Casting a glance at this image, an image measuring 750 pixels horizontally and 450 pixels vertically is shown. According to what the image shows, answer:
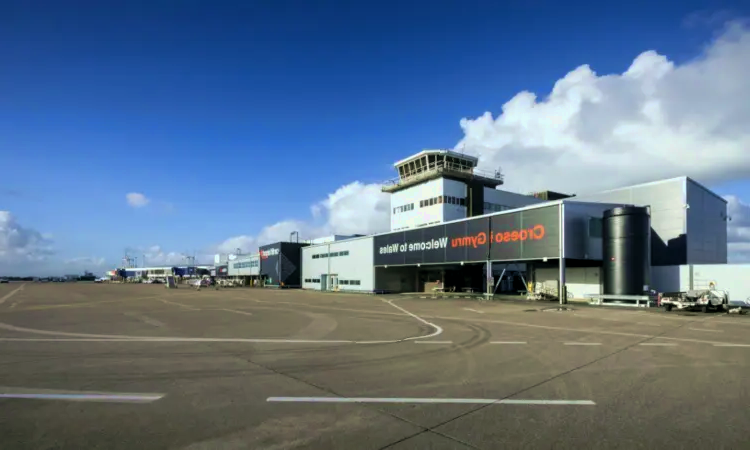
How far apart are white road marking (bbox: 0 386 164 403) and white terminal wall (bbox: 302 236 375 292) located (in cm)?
4984

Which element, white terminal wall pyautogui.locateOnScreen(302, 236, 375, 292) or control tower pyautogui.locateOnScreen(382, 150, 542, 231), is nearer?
white terminal wall pyautogui.locateOnScreen(302, 236, 375, 292)

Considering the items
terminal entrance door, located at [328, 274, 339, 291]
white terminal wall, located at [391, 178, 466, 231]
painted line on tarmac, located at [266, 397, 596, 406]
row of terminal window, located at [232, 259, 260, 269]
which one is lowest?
terminal entrance door, located at [328, 274, 339, 291]

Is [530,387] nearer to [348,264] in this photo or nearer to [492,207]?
[348,264]

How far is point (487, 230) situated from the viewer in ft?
133

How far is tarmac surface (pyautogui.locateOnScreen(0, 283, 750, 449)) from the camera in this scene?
534 centimetres

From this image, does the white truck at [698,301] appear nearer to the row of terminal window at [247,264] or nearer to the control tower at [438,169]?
the control tower at [438,169]

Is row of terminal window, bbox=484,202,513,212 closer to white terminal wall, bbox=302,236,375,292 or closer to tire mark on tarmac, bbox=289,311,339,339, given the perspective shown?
white terminal wall, bbox=302,236,375,292

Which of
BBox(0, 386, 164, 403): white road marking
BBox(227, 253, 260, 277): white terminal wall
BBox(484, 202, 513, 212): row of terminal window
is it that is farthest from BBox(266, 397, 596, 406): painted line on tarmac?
BBox(227, 253, 260, 277): white terminal wall

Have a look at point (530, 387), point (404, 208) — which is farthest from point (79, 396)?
point (404, 208)

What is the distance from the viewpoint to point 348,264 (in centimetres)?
6338

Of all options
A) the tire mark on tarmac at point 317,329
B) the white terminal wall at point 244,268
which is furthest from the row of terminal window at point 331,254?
the tire mark on tarmac at point 317,329

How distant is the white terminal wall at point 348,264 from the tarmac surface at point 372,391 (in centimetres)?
4424

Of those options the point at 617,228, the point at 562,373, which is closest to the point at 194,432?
the point at 562,373

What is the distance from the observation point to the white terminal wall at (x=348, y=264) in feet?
193
